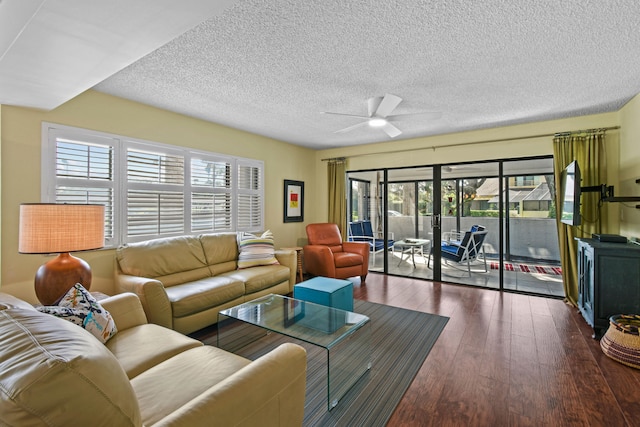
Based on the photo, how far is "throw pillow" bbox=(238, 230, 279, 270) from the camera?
374 centimetres

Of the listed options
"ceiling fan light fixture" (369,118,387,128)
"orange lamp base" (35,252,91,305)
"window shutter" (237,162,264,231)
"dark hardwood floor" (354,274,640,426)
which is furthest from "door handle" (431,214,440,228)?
"orange lamp base" (35,252,91,305)

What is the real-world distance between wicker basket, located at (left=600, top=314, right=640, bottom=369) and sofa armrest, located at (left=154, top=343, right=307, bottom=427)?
8.75ft

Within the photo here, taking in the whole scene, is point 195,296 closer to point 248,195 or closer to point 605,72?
point 248,195

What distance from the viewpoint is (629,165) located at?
3250mm

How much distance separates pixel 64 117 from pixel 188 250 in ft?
5.72

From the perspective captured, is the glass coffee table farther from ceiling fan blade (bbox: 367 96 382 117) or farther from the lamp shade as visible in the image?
ceiling fan blade (bbox: 367 96 382 117)

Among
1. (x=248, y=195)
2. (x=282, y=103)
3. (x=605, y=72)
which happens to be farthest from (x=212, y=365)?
(x=605, y=72)

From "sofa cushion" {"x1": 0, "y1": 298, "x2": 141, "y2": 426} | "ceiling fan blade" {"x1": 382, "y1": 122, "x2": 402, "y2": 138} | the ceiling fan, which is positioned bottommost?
"sofa cushion" {"x1": 0, "y1": 298, "x2": 141, "y2": 426}

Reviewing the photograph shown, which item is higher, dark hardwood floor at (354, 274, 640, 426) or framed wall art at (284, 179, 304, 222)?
framed wall art at (284, 179, 304, 222)

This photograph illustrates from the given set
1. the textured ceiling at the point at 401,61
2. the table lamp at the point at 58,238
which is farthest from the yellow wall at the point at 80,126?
the table lamp at the point at 58,238

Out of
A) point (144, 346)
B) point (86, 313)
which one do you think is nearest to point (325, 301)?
point (144, 346)

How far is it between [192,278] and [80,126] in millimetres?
1892

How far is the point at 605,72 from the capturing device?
2.54 metres

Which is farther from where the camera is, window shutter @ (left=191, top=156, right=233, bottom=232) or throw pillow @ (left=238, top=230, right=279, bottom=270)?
window shutter @ (left=191, top=156, right=233, bottom=232)
